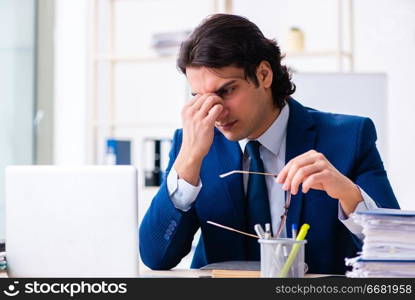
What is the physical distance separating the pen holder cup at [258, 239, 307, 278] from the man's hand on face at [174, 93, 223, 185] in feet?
1.32

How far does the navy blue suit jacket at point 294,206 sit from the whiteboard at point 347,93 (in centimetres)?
139

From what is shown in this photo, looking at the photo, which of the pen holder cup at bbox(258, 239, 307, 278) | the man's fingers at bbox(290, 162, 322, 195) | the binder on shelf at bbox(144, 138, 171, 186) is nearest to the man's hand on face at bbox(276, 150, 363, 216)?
the man's fingers at bbox(290, 162, 322, 195)

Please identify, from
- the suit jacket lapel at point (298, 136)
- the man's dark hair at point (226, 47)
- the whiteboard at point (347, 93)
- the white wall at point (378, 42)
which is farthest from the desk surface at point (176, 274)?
the white wall at point (378, 42)

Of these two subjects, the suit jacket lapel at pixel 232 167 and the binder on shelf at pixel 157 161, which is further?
the binder on shelf at pixel 157 161

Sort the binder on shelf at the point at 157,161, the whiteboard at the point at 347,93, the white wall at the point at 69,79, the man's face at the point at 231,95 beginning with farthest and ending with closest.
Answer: the white wall at the point at 69,79 → the binder on shelf at the point at 157,161 → the whiteboard at the point at 347,93 → the man's face at the point at 231,95

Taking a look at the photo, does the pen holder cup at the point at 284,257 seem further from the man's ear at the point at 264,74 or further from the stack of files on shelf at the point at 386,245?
the man's ear at the point at 264,74

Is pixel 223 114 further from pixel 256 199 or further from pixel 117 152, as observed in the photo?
pixel 117 152

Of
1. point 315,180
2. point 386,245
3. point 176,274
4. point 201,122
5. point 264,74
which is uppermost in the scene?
point 264,74

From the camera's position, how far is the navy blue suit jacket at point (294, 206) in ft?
5.81

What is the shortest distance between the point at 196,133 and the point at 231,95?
15 centimetres

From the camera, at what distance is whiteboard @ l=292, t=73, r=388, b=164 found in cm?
329

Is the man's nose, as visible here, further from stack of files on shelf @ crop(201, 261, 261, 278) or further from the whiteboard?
the whiteboard

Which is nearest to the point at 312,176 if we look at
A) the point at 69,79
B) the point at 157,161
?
the point at 157,161

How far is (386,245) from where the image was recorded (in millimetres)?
1264
